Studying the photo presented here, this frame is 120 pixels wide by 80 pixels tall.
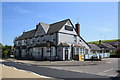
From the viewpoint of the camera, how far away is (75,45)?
32.7 m

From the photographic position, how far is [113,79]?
32.6ft

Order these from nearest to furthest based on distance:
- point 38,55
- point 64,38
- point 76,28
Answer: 1. point 64,38
2. point 38,55
3. point 76,28

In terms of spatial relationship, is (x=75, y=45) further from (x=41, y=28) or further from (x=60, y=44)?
(x=41, y=28)

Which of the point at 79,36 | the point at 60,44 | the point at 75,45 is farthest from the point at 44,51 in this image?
the point at 79,36

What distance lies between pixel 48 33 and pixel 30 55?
9.76 meters

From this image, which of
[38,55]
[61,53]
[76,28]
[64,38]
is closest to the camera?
[61,53]

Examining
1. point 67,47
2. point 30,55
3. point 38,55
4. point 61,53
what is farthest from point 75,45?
point 30,55

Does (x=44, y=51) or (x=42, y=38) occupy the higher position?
(x=42, y=38)

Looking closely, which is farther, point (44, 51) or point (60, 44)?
point (44, 51)

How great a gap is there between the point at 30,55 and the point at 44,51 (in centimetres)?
787

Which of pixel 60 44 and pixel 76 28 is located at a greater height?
pixel 76 28

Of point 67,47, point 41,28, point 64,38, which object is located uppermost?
point 41,28

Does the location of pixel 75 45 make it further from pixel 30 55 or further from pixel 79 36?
pixel 30 55

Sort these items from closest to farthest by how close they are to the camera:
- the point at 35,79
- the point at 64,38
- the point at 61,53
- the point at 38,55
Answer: the point at 35,79, the point at 61,53, the point at 64,38, the point at 38,55
